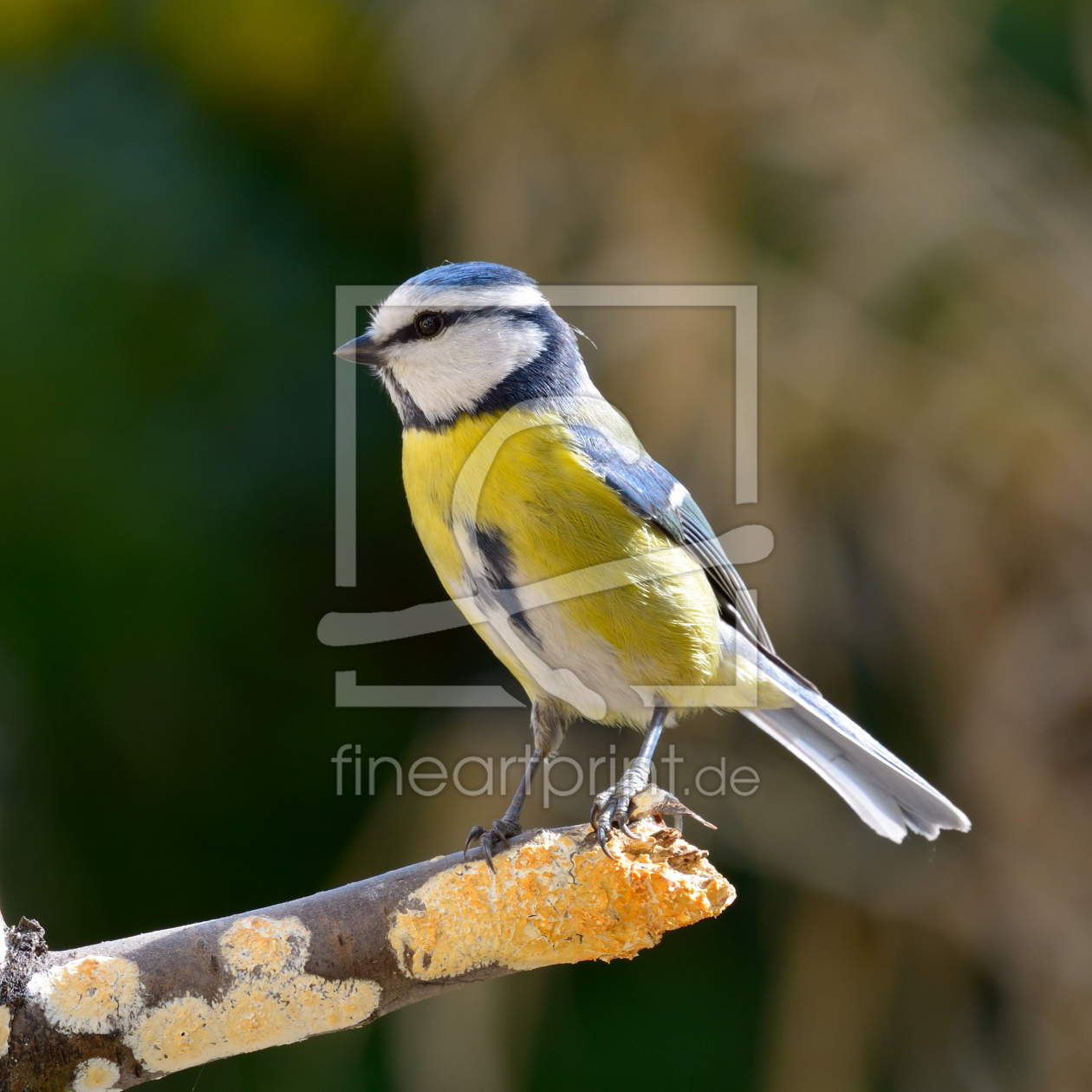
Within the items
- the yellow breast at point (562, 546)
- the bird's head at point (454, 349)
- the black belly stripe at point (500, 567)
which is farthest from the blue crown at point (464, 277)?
the black belly stripe at point (500, 567)

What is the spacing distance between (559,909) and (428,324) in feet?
2.31

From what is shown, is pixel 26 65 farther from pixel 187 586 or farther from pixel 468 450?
pixel 468 450

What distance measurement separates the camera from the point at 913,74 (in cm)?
188

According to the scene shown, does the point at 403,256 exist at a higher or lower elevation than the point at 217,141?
lower

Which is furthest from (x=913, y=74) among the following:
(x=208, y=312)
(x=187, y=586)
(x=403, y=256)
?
(x=187, y=586)

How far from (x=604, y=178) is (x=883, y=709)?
3.30 ft

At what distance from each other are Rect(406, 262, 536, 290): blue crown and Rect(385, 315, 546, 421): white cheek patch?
0.14ft

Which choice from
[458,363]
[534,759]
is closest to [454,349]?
[458,363]

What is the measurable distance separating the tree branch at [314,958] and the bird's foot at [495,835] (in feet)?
0.57

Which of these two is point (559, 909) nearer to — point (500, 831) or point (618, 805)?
point (618, 805)

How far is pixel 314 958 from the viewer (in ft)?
3.13

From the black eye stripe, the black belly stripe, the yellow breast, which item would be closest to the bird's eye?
the black eye stripe

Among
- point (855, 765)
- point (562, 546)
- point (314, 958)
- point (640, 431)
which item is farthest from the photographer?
point (640, 431)

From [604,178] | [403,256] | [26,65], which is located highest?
[26,65]
